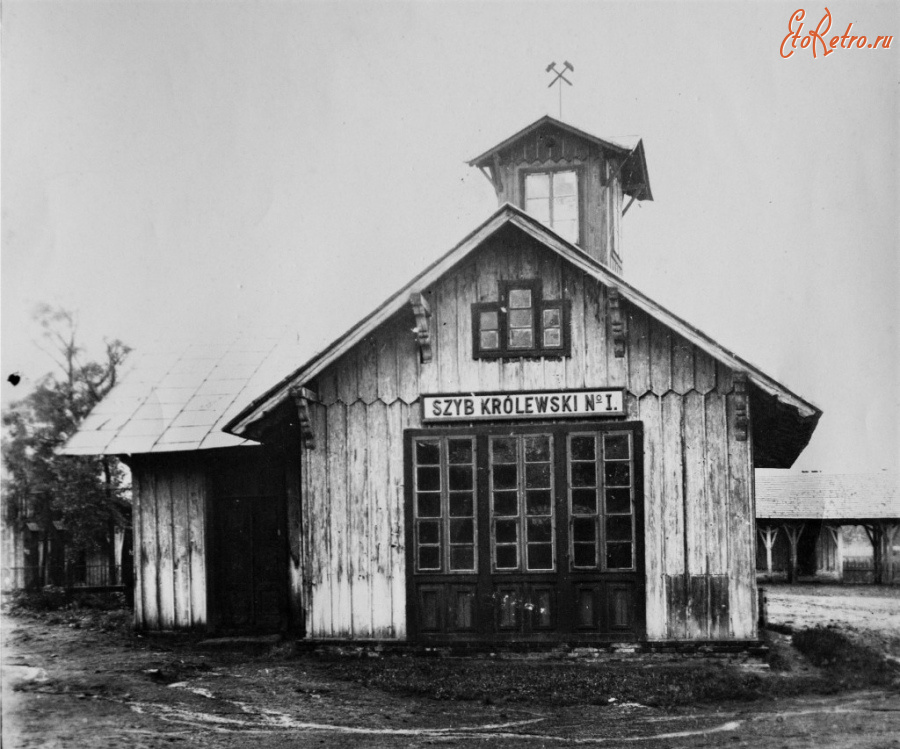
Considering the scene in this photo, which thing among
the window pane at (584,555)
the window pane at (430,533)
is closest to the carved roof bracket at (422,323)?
the window pane at (430,533)

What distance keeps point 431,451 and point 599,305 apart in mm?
3019

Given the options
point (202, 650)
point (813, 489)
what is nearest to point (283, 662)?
point (202, 650)

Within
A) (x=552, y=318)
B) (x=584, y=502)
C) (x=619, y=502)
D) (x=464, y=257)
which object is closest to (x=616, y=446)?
(x=619, y=502)

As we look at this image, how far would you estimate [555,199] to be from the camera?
1795 centimetres

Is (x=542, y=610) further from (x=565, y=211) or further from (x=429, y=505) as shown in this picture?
(x=565, y=211)

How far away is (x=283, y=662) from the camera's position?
13.4 meters

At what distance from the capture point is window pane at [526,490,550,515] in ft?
43.6

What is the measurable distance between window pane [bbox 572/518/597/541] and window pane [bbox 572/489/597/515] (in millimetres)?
106

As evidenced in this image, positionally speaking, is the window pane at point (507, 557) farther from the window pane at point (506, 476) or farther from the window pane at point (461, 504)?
the window pane at point (506, 476)

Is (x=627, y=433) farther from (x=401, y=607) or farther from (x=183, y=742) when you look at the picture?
(x=183, y=742)

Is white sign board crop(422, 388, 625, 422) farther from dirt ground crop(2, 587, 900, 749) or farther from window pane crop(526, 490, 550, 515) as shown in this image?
dirt ground crop(2, 587, 900, 749)

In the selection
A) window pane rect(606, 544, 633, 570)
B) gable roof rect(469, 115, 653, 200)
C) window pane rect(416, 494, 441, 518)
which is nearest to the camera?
window pane rect(606, 544, 633, 570)

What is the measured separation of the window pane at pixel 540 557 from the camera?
1321 cm

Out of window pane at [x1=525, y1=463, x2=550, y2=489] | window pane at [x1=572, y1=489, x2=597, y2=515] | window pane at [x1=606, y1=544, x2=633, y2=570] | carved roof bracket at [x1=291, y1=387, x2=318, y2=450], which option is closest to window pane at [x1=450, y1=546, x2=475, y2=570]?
window pane at [x1=525, y1=463, x2=550, y2=489]
